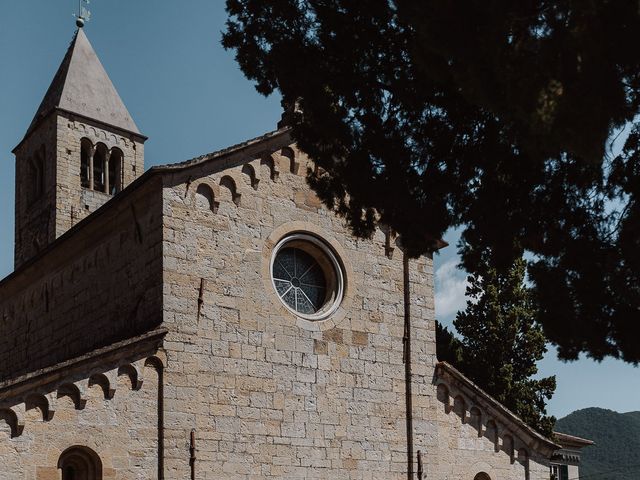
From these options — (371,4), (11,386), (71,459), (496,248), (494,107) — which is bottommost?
(71,459)

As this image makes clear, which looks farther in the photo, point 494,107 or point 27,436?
point 27,436

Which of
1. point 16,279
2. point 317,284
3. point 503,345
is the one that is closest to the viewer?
point 317,284

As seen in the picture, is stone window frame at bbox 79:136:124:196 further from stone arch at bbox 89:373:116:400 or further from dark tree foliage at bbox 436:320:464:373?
stone arch at bbox 89:373:116:400

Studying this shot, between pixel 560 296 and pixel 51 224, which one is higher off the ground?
pixel 51 224

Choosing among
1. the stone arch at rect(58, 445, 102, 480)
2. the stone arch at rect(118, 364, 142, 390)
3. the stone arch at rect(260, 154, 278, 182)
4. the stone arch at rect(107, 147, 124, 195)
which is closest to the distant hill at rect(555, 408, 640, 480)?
the stone arch at rect(107, 147, 124, 195)

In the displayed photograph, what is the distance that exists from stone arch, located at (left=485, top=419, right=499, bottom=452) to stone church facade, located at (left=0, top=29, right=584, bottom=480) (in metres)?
0.02

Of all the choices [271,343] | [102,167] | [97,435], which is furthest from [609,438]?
[97,435]

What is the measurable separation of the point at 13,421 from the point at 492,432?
8.13 m

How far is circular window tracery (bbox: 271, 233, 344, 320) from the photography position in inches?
545

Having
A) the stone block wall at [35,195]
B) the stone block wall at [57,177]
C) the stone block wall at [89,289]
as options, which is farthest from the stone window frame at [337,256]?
the stone block wall at [35,195]

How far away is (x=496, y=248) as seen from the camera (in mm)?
8703

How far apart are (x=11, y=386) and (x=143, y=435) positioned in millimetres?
1935

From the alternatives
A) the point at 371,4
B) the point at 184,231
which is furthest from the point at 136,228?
the point at 371,4

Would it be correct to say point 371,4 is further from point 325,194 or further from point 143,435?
point 143,435
